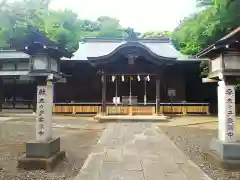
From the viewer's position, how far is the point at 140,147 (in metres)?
9.17

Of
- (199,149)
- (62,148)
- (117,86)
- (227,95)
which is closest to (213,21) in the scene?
(117,86)

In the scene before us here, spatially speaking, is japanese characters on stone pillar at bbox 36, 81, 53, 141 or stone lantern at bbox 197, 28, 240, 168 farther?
japanese characters on stone pillar at bbox 36, 81, 53, 141

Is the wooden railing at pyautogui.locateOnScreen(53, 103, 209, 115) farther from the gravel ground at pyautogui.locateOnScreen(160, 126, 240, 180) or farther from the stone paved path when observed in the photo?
the stone paved path

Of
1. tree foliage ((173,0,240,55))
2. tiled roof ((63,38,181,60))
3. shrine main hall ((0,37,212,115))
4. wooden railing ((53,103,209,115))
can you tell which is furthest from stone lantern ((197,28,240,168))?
tiled roof ((63,38,181,60))

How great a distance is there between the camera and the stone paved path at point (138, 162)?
6.00 metres

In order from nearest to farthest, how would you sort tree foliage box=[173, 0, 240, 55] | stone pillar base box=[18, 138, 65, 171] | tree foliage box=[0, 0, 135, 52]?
stone pillar base box=[18, 138, 65, 171]
tree foliage box=[0, 0, 135, 52]
tree foliage box=[173, 0, 240, 55]

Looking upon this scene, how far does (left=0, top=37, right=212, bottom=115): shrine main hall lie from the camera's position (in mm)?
20078

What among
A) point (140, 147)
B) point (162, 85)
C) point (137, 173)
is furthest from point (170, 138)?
point (162, 85)

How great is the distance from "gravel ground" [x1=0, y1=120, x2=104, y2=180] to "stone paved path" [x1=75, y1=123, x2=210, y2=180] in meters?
0.32

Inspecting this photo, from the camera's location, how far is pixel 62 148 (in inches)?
355

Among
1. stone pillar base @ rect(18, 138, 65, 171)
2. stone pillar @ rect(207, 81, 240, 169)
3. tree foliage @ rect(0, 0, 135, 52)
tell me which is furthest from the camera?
tree foliage @ rect(0, 0, 135, 52)

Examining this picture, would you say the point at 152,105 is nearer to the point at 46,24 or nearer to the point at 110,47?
the point at 110,47

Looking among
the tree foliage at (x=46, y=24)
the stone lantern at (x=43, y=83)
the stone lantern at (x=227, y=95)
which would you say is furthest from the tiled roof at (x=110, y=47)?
the stone lantern at (x=227, y=95)

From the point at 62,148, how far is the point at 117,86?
1380 cm
